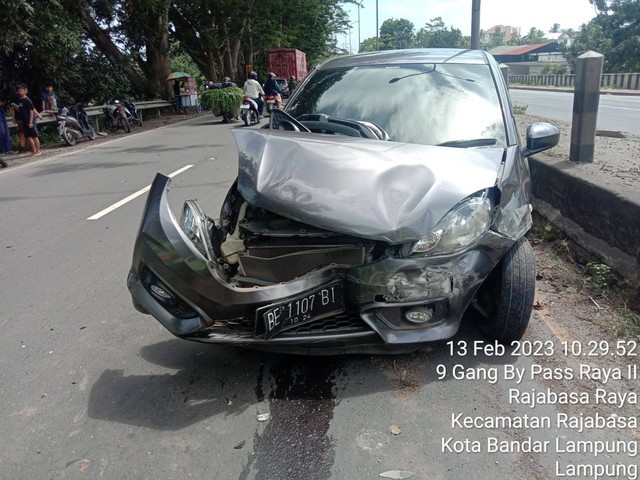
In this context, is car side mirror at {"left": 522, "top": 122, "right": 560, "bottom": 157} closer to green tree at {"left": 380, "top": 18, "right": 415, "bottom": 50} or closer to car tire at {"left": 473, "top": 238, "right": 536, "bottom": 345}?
car tire at {"left": 473, "top": 238, "right": 536, "bottom": 345}

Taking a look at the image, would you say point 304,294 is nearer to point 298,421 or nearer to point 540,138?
point 298,421

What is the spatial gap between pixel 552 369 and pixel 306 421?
4.81ft

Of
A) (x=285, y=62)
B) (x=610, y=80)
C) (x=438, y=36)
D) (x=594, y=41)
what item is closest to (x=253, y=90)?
(x=285, y=62)

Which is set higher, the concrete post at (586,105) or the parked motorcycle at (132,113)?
the concrete post at (586,105)

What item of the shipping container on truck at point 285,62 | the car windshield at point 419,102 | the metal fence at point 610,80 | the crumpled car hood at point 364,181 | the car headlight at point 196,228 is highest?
the shipping container on truck at point 285,62

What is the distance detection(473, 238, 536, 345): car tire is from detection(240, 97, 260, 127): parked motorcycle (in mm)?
15146

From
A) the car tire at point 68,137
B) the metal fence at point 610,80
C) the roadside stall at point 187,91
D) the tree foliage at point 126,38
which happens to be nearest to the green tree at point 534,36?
the metal fence at point 610,80

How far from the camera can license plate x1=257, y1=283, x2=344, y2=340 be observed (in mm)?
2557

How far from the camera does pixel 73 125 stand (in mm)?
15375

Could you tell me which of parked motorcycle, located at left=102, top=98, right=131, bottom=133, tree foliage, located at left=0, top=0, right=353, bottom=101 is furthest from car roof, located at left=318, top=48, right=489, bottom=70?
parked motorcycle, located at left=102, top=98, right=131, bottom=133

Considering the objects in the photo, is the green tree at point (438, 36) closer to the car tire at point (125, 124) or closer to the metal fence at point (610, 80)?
the metal fence at point (610, 80)

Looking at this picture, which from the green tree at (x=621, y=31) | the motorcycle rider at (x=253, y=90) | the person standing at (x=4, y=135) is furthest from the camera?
the green tree at (x=621, y=31)

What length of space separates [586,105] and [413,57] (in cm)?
211

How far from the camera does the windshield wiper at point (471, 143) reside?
3.42 m
